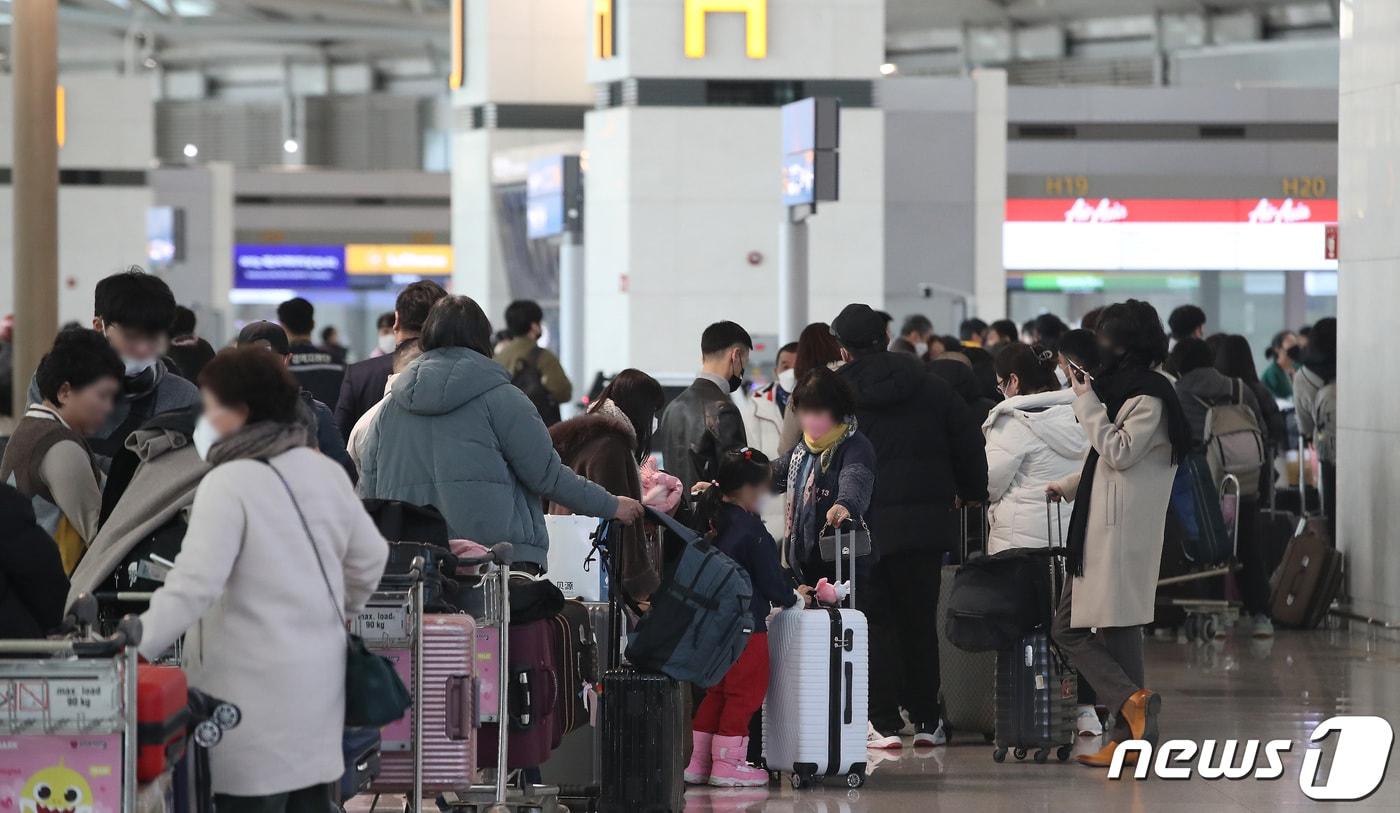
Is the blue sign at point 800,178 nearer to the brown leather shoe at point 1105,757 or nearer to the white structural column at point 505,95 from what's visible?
the brown leather shoe at point 1105,757

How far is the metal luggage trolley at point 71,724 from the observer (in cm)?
382

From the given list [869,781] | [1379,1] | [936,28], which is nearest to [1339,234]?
[1379,1]

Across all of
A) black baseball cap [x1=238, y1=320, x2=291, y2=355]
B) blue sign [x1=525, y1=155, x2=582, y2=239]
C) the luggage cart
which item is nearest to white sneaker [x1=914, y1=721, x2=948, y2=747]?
black baseball cap [x1=238, y1=320, x2=291, y2=355]

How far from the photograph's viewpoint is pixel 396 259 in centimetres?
4447

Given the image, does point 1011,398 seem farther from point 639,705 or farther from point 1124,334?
point 639,705

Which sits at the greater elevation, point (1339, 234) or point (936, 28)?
point (936, 28)

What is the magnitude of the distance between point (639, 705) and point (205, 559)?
254 cm

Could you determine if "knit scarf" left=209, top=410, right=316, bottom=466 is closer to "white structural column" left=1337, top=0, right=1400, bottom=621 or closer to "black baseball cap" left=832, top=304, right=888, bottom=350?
"black baseball cap" left=832, top=304, right=888, bottom=350

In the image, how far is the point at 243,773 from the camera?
4.13 m

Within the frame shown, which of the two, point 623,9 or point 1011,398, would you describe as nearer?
point 1011,398

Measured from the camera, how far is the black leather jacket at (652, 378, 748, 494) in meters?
8.41

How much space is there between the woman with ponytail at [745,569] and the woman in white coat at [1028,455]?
137 centimetres

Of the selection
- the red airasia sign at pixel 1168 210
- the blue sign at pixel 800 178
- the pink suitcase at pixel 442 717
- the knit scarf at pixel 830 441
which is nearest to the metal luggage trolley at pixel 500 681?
the pink suitcase at pixel 442 717

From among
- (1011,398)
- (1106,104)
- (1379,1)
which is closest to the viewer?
(1011,398)
